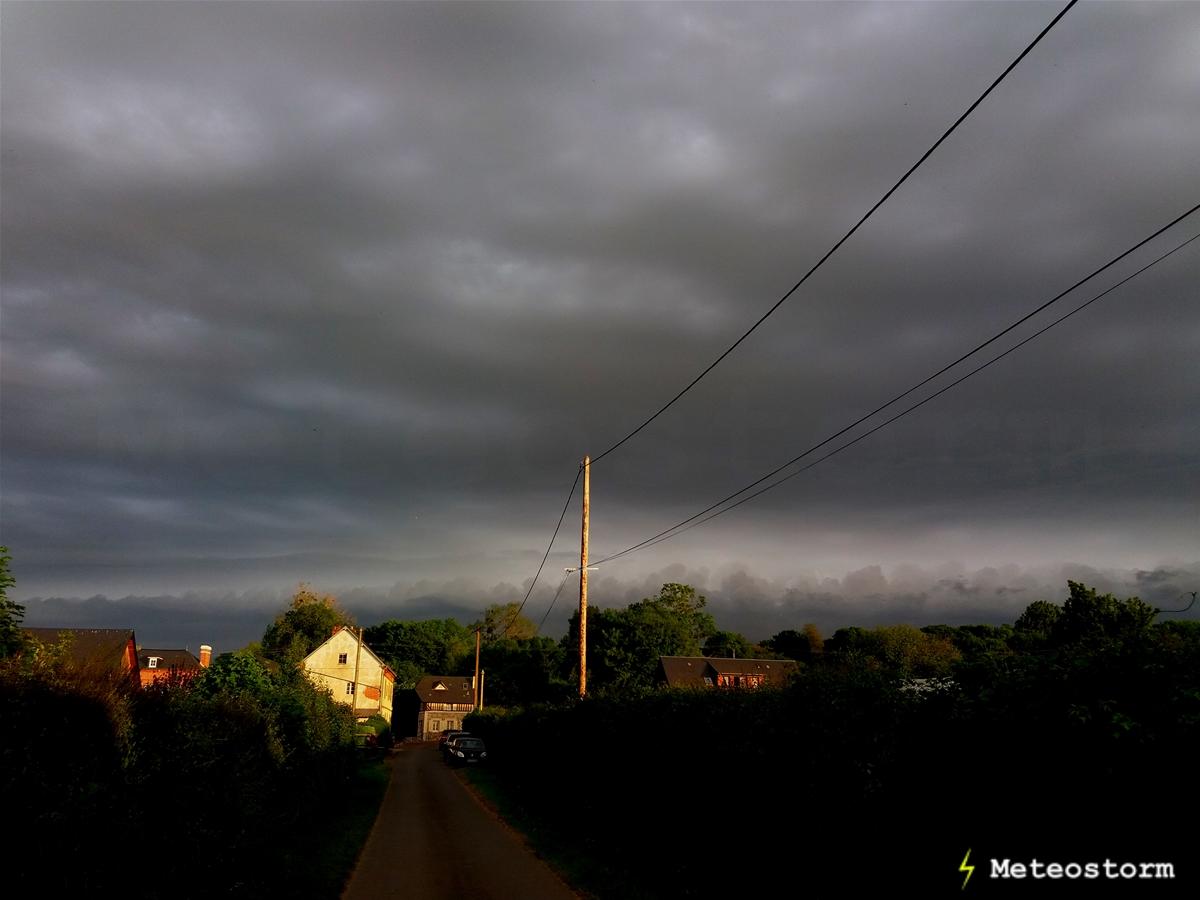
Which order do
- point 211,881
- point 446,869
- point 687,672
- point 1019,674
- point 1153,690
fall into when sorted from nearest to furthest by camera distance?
point 1153,690
point 1019,674
point 211,881
point 446,869
point 687,672

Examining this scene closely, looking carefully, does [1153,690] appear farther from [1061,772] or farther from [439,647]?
[439,647]

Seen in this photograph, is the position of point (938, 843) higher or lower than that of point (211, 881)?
higher

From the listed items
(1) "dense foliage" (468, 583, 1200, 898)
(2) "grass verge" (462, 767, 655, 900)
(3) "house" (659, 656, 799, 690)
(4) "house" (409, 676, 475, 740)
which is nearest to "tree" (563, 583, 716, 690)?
(3) "house" (659, 656, 799, 690)

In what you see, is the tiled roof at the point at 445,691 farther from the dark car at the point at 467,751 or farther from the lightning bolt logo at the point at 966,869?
the lightning bolt logo at the point at 966,869

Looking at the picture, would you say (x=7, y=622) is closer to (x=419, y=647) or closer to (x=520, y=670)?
(x=520, y=670)

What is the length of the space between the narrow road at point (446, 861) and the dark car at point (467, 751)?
21478 millimetres

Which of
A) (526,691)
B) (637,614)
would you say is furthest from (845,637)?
(526,691)

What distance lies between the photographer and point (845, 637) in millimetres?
104875

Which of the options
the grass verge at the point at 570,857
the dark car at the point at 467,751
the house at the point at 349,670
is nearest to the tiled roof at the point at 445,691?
the house at the point at 349,670

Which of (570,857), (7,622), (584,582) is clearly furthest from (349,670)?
(7,622)

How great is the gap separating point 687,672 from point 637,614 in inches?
462

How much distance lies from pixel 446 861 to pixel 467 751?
1335 inches

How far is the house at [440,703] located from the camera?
9975 centimetres

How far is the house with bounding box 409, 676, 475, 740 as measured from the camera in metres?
99.8
